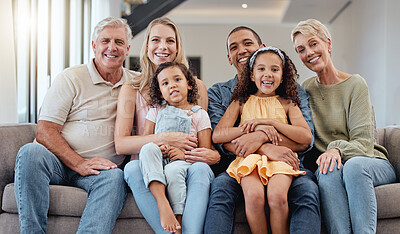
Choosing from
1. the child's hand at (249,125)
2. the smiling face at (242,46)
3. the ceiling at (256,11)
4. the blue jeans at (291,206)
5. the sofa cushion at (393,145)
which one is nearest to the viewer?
the blue jeans at (291,206)

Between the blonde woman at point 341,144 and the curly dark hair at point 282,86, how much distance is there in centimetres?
15

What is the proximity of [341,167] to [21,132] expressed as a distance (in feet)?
4.79

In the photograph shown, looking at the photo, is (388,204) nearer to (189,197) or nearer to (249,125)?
(249,125)

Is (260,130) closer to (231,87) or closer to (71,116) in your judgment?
(231,87)

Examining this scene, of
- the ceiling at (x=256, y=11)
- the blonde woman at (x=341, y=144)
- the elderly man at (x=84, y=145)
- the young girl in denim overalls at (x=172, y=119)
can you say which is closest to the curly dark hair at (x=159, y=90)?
the young girl in denim overalls at (x=172, y=119)

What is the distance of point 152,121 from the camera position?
192 centimetres

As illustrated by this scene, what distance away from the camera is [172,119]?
1.88 m

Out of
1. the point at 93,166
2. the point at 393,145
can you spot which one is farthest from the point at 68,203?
the point at 393,145

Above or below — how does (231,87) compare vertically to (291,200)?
above

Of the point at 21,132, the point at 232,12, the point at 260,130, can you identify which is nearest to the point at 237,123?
the point at 260,130

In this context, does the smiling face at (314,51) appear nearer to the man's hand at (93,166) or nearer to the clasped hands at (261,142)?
the clasped hands at (261,142)

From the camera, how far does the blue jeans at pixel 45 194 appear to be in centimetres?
155

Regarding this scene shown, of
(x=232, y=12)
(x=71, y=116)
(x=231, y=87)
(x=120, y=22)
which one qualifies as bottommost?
(x=71, y=116)

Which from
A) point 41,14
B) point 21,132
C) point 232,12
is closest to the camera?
point 21,132
